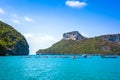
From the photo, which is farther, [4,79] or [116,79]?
[116,79]

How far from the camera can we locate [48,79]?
176ft

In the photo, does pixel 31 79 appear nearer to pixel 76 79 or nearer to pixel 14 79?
pixel 14 79

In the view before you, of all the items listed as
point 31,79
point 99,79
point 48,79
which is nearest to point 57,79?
point 48,79

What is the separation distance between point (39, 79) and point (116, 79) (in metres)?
18.8

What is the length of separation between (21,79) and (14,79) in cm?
176

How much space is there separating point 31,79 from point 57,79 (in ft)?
20.7

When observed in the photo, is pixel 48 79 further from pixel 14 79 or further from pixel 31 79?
pixel 14 79

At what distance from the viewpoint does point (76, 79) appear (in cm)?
5266

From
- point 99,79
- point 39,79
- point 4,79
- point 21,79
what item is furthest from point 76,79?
point 4,79

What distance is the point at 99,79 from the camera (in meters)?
53.2

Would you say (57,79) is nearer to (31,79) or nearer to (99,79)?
(31,79)

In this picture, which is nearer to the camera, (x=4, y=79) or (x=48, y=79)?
Result: (x=4, y=79)

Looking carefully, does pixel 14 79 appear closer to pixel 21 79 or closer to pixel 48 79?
pixel 21 79

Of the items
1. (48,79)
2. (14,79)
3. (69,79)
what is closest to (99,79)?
(69,79)
